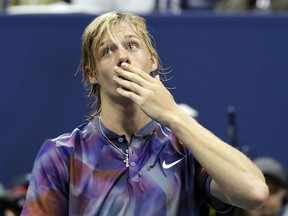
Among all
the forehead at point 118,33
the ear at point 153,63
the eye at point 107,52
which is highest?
the forehead at point 118,33

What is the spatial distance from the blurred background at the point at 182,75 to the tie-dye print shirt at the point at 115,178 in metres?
3.70

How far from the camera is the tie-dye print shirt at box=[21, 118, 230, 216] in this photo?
10.7 ft

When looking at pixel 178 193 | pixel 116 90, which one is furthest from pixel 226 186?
pixel 116 90

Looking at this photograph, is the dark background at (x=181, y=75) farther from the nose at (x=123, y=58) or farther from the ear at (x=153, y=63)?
the nose at (x=123, y=58)

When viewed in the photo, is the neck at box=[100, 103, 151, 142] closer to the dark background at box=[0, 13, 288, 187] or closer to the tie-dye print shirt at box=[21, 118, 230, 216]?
the tie-dye print shirt at box=[21, 118, 230, 216]

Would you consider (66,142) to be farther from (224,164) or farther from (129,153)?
(224,164)

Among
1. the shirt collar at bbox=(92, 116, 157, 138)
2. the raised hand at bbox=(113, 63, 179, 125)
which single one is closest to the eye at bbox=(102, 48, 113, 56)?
the raised hand at bbox=(113, 63, 179, 125)

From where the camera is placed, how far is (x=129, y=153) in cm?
335

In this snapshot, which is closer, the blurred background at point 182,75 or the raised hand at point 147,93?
the raised hand at point 147,93

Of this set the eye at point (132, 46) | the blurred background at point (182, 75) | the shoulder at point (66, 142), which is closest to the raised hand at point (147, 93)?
the eye at point (132, 46)

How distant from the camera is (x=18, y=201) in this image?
6.14 m

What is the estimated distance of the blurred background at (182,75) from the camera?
722 cm

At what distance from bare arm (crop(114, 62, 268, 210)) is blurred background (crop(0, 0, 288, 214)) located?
386 centimetres

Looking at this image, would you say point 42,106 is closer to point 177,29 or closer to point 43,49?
point 43,49
